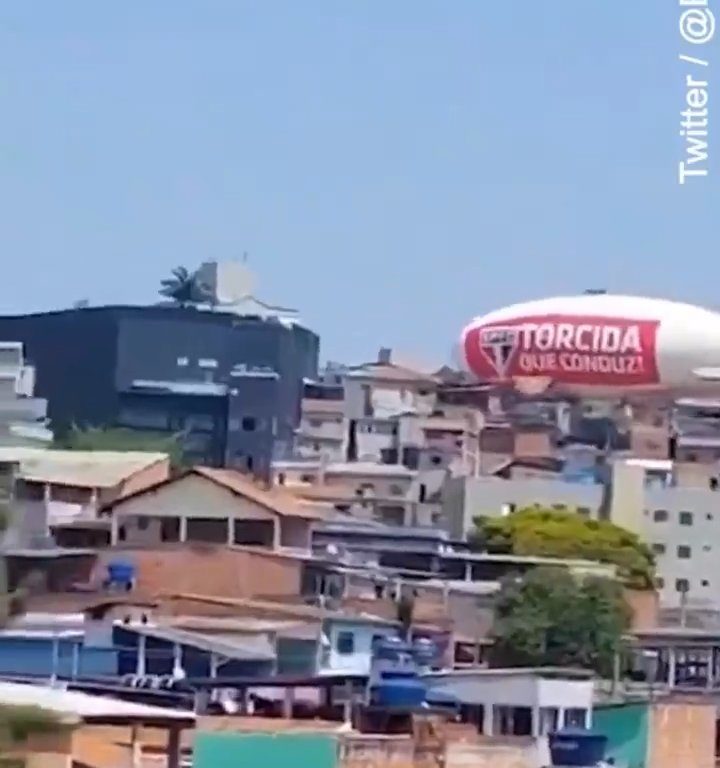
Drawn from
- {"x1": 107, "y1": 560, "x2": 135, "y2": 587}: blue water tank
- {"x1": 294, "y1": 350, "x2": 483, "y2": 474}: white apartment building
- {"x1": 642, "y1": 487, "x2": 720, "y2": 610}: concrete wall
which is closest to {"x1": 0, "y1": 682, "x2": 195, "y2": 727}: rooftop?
{"x1": 107, "y1": 560, "x2": 135, "y2": 587}: blue water tank

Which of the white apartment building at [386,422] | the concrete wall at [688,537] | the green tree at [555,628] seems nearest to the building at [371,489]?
the white apartment building at [386,422]

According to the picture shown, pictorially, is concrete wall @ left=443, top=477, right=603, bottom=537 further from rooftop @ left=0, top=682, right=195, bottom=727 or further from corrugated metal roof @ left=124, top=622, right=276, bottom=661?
rooftop @ left=0, top=682, right=195, bottom=727

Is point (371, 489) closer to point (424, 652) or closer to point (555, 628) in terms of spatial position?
point (555, 628)

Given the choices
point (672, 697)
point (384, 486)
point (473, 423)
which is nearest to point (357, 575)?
point (672, 697)

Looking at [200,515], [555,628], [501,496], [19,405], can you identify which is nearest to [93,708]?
[200,515]

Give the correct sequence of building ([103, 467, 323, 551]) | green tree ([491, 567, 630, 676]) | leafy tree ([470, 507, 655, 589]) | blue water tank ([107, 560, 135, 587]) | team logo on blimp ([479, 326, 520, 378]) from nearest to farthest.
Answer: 1. blue water tank ([107, 560, 135, 587])
2. building ([103, 467, 323, 551])
3. green tree ([491, 567, 630, 676])
4. leafy tree ([470, 507, 655, 589])
5. team logo on blimp ([479, 326, 520, 378])

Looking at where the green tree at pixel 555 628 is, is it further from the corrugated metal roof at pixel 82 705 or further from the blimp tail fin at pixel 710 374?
the blimp tail fin at pixel 710 374

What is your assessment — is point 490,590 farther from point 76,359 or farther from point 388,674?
point 76,359
